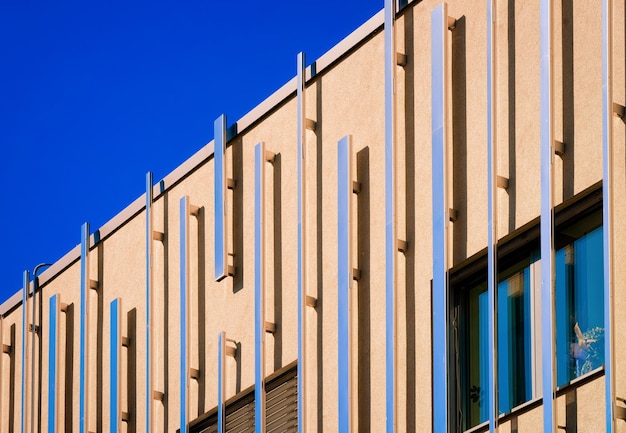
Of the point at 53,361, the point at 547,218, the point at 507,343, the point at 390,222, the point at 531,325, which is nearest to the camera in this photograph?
the point at 547,218

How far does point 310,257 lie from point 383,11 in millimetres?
3238

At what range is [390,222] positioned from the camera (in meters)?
15.7

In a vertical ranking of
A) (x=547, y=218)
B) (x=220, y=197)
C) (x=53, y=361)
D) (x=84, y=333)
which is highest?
(x=220, y=197)

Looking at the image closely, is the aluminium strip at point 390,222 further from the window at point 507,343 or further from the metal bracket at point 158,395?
the metal bracket at point 158,395

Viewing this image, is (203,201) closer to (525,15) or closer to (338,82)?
(338,82)

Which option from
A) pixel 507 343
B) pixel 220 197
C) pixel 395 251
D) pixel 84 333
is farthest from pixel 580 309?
pixel 84 333

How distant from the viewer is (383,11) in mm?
16438

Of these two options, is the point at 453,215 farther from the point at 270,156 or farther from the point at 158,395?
the point at 158,395

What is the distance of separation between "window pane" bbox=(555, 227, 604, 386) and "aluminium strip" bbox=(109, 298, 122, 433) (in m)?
8.91

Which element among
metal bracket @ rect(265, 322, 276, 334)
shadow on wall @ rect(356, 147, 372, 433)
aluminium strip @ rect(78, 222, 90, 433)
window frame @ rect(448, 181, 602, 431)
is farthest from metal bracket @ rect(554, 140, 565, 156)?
aluminium strip @ rect(78, 222, 90, 433)

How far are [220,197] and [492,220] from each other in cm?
562

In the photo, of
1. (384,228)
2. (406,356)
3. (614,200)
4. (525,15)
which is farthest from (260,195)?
(614,200)

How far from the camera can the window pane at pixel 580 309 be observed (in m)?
13.2

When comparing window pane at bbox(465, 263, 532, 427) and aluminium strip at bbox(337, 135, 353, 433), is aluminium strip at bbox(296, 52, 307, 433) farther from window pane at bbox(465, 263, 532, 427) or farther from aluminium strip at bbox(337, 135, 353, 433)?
window pane at bbox(465, 263, 532, 427)
